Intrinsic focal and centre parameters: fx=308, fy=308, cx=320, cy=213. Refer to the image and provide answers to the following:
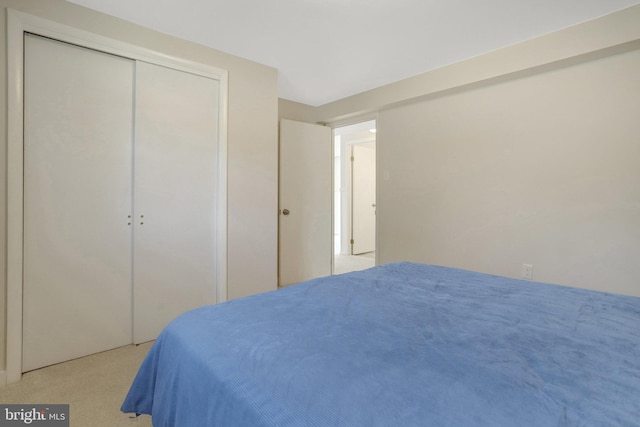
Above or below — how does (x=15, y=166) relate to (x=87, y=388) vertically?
above

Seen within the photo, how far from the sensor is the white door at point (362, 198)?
5.99m

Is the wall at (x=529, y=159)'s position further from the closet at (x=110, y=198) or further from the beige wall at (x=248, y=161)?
the closet at (x=110, y=198)

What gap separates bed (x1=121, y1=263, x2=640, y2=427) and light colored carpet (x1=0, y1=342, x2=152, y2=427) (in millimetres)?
564

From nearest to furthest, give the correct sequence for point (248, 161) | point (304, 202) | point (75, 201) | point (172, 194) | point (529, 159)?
1. point (75, 201)
2. point (172, 194)
3. point (529, 159)
4. point (248, 161)
5. point (304, 202)

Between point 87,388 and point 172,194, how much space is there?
136cm

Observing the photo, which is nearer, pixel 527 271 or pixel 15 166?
pixel 15 166

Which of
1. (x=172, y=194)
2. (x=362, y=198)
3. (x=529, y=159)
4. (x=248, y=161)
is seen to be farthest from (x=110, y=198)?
(x=362, y=198)

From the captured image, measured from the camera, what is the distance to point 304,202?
13.1ft

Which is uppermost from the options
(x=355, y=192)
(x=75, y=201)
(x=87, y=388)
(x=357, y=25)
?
(x=357, y=25)

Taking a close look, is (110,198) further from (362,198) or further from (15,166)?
(362,198)

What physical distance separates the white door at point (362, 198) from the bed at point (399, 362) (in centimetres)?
456

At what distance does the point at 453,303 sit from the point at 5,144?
2582mm

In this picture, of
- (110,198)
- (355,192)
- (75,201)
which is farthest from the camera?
(355,192)

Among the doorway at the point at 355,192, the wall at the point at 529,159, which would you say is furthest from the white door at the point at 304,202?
the doorway at the point at 355,192
